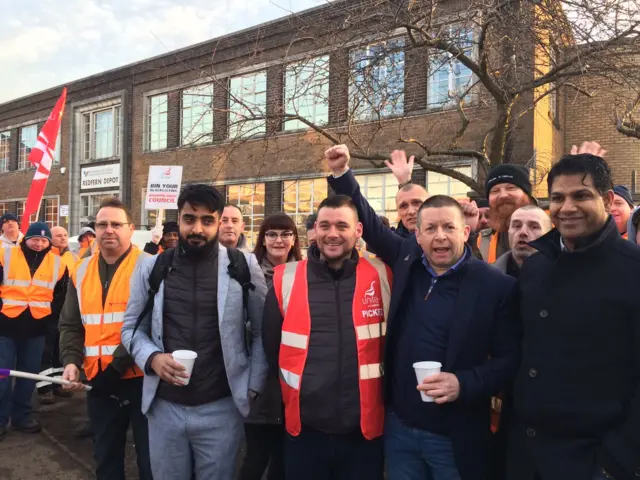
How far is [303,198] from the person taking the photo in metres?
14.7

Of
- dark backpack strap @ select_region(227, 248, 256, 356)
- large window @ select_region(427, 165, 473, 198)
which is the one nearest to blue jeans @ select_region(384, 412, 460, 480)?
dark backpack strap @ select_region(227, 248, 256, 356)

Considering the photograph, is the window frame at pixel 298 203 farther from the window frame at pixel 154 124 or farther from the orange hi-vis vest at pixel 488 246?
the orange hi-vis vest at pixel 488 246

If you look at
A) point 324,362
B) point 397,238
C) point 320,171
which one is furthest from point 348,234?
point 320,171

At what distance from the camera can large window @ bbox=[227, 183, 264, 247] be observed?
15.5 meters

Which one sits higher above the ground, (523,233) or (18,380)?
(523,233)

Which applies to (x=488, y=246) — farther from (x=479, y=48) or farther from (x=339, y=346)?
(x=479, y=48)

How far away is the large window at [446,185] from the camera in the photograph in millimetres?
11828

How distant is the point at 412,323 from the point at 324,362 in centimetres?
49

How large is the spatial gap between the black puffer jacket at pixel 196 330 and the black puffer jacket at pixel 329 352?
0.36m

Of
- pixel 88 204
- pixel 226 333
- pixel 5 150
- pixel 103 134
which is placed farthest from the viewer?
pixel 5 150

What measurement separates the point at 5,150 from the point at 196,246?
2697 cm

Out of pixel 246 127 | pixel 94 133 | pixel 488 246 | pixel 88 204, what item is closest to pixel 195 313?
pixel 488 246

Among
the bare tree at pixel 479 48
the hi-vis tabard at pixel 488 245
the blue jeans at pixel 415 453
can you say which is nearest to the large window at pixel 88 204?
the bare tree at pixel 479 48

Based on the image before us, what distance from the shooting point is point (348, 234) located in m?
2.67
